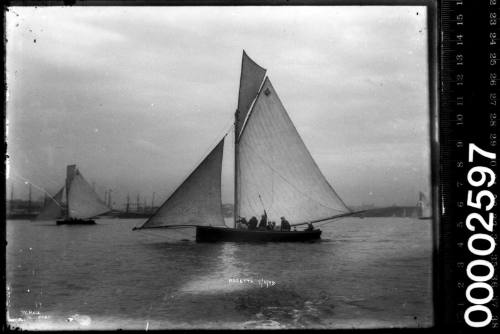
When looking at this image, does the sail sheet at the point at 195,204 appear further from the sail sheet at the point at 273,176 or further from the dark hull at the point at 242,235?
the sail sheet at the point at 273,176

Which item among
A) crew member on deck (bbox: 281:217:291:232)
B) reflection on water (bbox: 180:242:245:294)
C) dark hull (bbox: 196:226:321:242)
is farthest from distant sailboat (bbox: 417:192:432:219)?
crew member on deck (bbox: 281:217:291:232)

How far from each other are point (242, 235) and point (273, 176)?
72.5 inches

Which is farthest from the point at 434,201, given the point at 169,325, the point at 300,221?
the point at 300,221

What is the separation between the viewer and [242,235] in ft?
36.0

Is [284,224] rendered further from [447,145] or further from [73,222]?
[73,222]

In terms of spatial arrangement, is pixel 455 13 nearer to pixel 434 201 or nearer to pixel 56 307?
pixel 434 201

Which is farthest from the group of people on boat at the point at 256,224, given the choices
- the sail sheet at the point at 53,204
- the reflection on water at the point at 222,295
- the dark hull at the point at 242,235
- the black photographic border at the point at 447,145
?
the black photographic border at the point at 447,145

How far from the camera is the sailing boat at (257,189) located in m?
10.2

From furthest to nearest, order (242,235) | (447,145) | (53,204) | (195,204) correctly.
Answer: (53,204), (242,235), (195,204), (447,145)

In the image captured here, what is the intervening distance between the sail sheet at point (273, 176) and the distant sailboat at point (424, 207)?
4717mm

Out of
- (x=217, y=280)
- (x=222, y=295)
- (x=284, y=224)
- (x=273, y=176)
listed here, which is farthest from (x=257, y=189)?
(x=222, y=295)

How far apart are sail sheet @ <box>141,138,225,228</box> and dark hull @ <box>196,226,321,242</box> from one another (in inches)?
11.0

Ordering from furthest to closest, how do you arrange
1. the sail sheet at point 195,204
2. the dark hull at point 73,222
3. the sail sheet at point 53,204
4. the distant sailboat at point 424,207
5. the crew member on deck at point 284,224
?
the dark hull at point 73,222 → the crew member on deck at point 284,224 → the sail sheet at point 195,204 → the sail sheet at point 53,204 → the distant sailboat at point 424,207

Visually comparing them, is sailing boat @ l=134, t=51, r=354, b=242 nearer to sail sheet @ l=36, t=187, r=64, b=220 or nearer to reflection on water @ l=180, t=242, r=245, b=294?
sail sheet @ l=36, t=187, r=64, b=220
